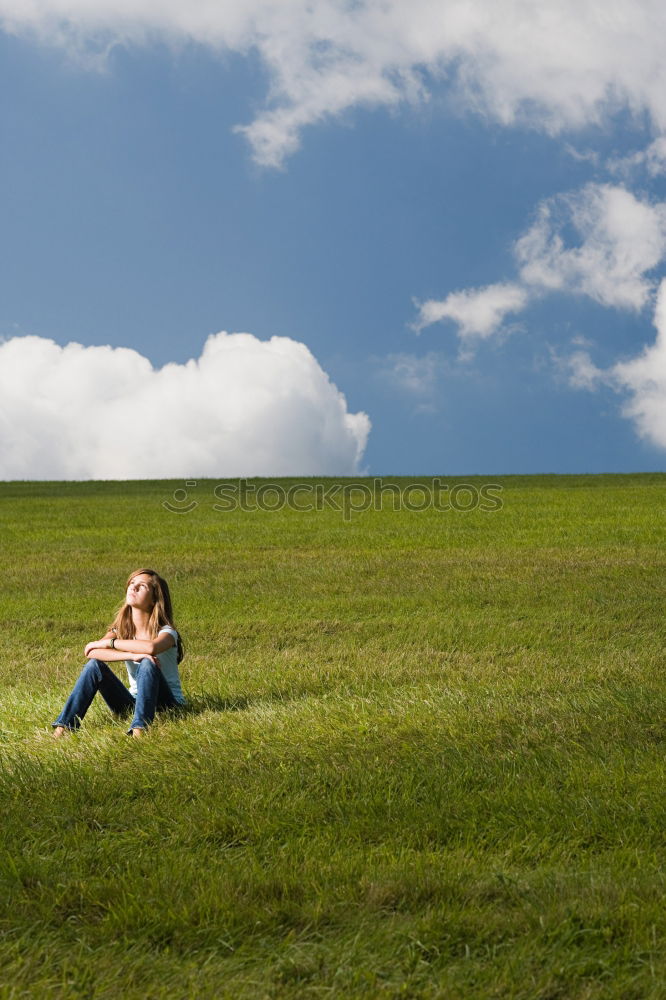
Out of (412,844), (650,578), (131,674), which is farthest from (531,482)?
(412,844)

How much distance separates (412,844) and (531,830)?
69 cm

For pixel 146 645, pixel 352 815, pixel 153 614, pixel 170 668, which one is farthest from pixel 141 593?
pixel 352 815

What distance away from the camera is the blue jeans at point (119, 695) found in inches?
285

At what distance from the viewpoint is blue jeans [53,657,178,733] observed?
23.7ft

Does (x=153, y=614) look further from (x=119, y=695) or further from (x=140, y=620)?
(x=119, y=695)

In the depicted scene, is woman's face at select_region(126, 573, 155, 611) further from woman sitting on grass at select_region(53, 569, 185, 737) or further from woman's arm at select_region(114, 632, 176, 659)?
woman's arm at select_region(114, 632, 176, 659)

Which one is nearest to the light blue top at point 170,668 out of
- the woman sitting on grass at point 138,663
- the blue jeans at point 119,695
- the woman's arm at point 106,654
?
the woman sitting on grass at point 138,663

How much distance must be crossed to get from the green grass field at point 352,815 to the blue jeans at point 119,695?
0.21 m

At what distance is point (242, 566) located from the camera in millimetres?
17688

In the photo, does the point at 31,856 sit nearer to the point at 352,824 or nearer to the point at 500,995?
the point at 352,824

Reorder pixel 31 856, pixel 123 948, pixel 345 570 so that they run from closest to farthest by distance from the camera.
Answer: pixel 123 948 < pixel 31 856 < pixel 345 570

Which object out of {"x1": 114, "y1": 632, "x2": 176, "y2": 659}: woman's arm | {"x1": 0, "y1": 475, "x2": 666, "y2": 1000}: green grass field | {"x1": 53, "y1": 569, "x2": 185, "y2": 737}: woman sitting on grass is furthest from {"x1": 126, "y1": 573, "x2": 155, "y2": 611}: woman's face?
{"x1": 0, "y1": 475, "x2": 666, "y2": 1000}: green grass field

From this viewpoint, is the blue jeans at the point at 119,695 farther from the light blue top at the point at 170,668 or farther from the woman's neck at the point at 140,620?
the woman's neck at the point at 140,620

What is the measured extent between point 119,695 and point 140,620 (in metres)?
0.66
